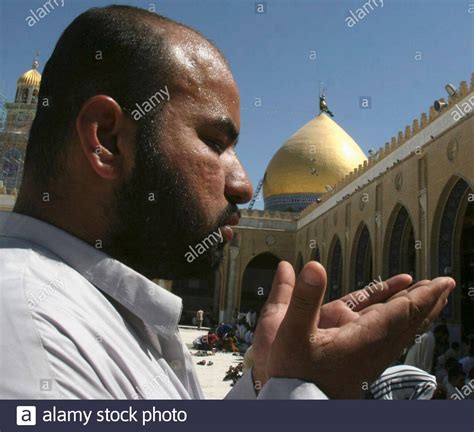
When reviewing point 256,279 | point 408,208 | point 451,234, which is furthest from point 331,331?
point 256,279

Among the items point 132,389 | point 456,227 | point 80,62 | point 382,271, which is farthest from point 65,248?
point 382,271

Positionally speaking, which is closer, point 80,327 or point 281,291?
point 80,327

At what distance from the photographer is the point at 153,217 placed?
92cm

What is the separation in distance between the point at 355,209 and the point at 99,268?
15.7 metres

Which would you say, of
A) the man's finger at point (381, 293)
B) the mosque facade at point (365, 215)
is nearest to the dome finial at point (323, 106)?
the mosque facade at point (365, 215)

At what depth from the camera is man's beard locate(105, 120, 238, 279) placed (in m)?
0.89

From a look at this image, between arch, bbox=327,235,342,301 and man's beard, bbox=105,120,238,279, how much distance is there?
17.3 metres

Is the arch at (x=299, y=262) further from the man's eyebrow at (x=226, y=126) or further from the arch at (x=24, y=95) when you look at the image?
the man's eyebrow at (x=226, y=126)

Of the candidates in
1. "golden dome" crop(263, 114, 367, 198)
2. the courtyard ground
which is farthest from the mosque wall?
the courtyard ground

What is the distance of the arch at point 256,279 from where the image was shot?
83.6 feet

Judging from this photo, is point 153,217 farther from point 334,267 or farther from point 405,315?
point 334,267

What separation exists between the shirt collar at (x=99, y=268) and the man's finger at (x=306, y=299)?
0.76 feet
